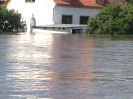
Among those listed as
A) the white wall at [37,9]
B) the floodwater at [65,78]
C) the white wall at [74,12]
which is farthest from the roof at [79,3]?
the floodwater at [65,78]

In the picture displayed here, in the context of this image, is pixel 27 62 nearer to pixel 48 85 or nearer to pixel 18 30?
pixel 48 85

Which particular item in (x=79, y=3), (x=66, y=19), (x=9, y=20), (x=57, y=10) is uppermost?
(x=79, y=3)

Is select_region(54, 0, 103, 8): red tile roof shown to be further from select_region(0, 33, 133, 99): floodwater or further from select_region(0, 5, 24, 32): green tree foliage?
select_region(0, 33, 133, 99): floodwater

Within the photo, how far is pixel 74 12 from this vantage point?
256ft

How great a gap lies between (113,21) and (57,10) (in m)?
9.85

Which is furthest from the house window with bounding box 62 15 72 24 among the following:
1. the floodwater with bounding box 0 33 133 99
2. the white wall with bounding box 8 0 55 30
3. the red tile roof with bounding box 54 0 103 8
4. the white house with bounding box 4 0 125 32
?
the floodwater with bounding box 0 33 133 99

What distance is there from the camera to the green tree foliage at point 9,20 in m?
70.1

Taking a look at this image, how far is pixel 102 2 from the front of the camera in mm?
81250

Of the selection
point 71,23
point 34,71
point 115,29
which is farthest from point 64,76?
point 71,23

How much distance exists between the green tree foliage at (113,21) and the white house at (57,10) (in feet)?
21.3

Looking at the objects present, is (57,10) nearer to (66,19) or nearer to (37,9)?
(66,19)

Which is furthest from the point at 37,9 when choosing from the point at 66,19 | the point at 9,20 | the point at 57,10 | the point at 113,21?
the point at 113,21

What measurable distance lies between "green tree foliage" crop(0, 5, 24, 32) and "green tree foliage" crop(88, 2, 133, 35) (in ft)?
27.5

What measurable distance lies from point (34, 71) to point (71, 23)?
2342 inches
